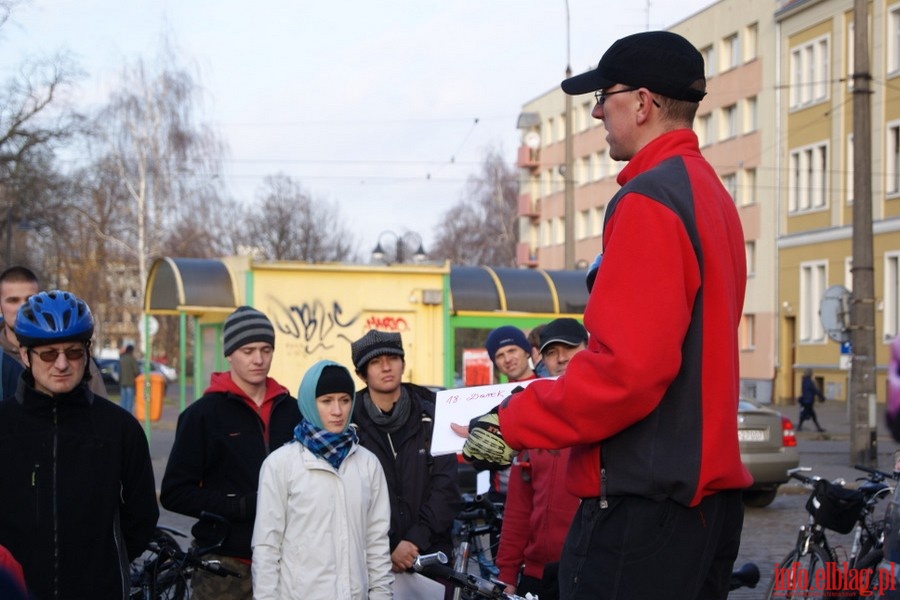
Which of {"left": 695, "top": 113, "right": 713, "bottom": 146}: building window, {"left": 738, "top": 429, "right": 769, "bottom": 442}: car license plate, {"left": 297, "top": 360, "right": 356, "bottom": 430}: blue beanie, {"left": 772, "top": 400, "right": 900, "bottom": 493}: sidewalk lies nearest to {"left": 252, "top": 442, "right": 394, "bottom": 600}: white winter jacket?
{"left": 297, "top": 360, "right": 356, "bottom": 430}: blue beanie

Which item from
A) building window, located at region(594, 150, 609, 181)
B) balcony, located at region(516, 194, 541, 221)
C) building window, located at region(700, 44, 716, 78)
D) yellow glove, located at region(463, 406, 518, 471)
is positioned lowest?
yellow glove, located at region(463, 406, 518, 471)

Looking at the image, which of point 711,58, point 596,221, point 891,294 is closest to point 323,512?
point 891,294

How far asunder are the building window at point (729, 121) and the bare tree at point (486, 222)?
26.4 meters

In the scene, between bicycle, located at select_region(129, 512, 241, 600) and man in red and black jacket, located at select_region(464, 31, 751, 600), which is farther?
bicycle, located at select_region(129, 512, 241, 600)

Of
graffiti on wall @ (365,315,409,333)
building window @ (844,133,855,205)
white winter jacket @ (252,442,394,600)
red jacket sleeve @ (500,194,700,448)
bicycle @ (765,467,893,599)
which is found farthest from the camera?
building window @ (844,133,855,205)

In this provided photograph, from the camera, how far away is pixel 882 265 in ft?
138

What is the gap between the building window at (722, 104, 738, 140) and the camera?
53.2 metres

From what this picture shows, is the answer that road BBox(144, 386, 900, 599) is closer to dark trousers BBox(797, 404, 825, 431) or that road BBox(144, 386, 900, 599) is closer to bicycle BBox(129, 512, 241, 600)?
dark trousers BBox(797, 404, 825, 431)

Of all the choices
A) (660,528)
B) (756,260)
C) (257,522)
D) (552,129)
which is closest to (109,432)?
(257,522)

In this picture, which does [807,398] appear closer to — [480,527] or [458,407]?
[480,527]

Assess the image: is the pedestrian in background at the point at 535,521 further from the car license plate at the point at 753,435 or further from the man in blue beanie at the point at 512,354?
the car license plate at the point at 753,435

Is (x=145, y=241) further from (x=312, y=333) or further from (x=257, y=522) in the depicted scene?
(x=257, y=522)

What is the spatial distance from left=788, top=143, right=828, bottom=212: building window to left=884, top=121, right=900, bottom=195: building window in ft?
13.2

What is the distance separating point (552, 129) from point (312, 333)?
52.9 metres
